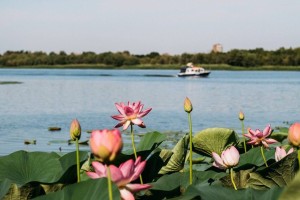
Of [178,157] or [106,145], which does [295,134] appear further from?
[178,157]

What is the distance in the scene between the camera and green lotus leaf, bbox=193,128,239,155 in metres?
2.46

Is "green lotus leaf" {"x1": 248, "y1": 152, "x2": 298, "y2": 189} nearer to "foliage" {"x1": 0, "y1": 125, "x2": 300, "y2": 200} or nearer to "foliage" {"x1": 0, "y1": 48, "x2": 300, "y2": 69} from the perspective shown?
"foliage" {"x1": 0, "y1": 125, "x2": 300, "y2": 200}

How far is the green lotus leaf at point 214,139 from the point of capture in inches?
97.0

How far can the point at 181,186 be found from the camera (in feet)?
5.41

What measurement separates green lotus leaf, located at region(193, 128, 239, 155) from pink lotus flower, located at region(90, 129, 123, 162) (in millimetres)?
1517

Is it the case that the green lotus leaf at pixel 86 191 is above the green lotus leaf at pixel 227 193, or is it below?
above

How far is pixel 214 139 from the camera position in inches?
98.1

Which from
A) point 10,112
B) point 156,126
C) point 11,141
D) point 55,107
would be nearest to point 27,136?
point 11,141

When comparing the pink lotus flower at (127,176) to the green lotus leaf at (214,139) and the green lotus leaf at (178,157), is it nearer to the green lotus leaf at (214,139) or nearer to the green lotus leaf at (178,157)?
the green lotus leaf at (178,157)

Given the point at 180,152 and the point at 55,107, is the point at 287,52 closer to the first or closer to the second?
the point at 55,107

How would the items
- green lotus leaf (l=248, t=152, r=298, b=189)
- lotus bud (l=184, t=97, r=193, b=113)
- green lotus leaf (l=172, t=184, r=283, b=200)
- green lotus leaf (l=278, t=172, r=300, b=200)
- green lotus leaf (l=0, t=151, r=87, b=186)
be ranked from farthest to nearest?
lotus bud (l=184, t=97, r=193, b=113) → green lotus leaf (l=0, t=151, r=87, b=186) → green lotus leaf (l=248, t=152, r=298, b=189) → green lotus leaf (l=172, t=184, r=283, b=200) → green lotus leaf (l=278, t=172, r=300, b=200)

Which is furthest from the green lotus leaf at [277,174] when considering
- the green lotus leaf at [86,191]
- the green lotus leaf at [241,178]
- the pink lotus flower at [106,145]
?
Result: the pink lotus flower at [106,145]

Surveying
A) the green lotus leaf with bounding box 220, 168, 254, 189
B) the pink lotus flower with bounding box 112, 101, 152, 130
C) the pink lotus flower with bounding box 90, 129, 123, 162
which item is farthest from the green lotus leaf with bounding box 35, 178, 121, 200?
the pink lotus flower with bounding box 112, 101, 152, 130

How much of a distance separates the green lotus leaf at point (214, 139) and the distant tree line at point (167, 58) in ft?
244
